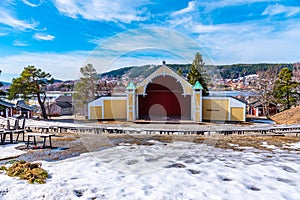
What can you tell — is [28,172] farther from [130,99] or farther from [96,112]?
[96,112]

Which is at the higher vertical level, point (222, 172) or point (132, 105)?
point (132, 105)

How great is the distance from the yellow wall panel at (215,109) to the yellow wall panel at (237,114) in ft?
1.50

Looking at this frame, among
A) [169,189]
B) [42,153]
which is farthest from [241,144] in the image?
[42,153]

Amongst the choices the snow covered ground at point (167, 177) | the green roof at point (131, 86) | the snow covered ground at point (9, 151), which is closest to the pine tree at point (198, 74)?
the green roof at point (131, 86)

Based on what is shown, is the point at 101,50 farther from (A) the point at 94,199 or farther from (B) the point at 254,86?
(B) the point at 254,86

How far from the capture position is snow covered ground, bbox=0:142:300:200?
438cm

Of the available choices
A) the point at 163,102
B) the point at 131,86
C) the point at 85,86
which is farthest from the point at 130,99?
the point at 85,86

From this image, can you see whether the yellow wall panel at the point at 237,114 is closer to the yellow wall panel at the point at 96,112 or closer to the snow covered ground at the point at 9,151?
the yellow wall panel at the point at 96,112

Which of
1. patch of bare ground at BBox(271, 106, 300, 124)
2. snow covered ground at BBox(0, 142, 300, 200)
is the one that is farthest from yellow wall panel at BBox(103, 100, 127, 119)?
patch of bare ground at BBox(271, 106, 300, 124)

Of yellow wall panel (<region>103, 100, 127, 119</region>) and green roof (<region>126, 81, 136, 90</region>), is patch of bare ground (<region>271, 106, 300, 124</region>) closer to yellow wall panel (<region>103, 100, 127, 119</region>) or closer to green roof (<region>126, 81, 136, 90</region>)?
green roof (<region>126, 81, 136, 90</region>)

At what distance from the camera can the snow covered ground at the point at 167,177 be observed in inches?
172

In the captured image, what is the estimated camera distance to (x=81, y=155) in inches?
294

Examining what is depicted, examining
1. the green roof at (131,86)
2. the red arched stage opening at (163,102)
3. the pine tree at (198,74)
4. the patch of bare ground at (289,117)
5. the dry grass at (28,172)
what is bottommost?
the dry grass at (28,172)

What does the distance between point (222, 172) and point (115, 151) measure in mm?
3887
